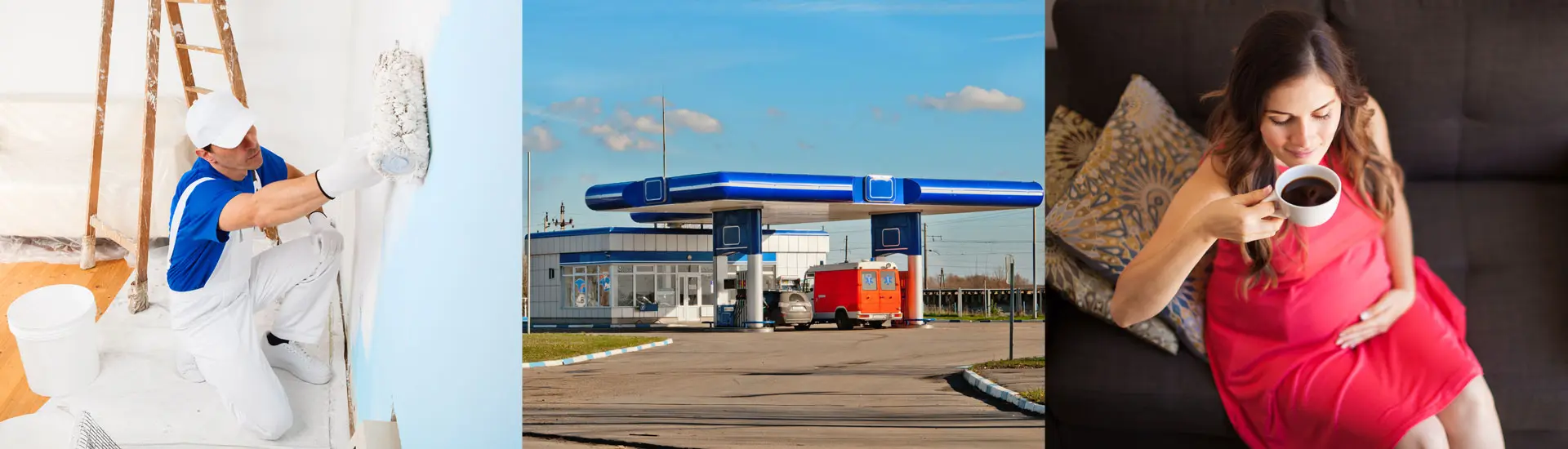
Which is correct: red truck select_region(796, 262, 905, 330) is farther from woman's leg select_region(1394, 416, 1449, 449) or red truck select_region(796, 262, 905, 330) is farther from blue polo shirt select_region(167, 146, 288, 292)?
blue polo shirt select_region(167, 146, 288, 292)

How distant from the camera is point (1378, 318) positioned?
Answer: 225cm

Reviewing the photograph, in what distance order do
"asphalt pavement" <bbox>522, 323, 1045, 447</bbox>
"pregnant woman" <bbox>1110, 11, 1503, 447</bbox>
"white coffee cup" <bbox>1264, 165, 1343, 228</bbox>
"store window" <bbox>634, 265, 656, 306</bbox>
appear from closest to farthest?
"white coffee cup" <bbox>1264, 165, 1343, 228</bbox> → "pregnant woman" <bbox>1110, 11, 1503, 447</bbox> → "asphalt pavement" <bbox>522, 323, 1045, 447</bbox> → "store window" <bbox>634, 265, 656, 306</bbox>

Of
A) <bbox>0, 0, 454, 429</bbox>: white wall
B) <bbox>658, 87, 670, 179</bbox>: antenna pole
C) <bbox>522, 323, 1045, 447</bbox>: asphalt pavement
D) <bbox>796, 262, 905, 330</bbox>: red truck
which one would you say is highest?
<bbox>658, 87, 670, 179</bbox>: antenna pole

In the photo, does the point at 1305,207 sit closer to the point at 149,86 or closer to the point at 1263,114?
the point at 1263,114

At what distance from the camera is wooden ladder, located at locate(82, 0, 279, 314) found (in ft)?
7.52

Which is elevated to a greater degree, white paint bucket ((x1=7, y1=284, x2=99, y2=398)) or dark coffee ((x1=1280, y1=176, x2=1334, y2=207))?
dark coffee ((x1=1280, y1=176, x2=1334, y2=207))

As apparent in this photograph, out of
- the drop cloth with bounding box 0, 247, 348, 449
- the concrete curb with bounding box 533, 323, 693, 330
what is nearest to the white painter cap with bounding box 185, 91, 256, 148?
the drop cloth with bounding box 0, 247, 348, 449

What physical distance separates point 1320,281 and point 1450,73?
577mm

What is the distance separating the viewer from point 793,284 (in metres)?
12.9

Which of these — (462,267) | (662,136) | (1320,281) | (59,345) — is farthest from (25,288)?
(662,136)

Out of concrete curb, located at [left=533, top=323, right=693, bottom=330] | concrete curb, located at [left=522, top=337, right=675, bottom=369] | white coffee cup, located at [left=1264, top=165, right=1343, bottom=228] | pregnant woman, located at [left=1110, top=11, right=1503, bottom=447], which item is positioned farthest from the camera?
concrete curb, located at [left=533, top=323, right=693, bottom=330]

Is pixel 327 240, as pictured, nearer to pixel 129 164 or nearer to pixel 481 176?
pixel 481 176

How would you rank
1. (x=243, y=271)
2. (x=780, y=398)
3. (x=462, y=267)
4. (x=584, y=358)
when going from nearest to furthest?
(x=462, y=267) → (x=243, y=271) → (x=780, y=398) → (x=584, y=358)

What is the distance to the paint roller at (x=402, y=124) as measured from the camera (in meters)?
1.83
